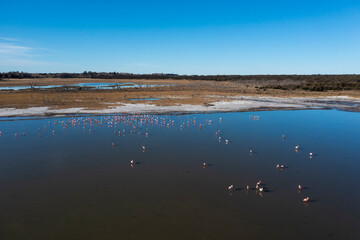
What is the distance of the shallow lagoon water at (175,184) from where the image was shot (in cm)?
816

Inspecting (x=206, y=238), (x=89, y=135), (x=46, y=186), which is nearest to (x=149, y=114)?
(x=89, y=135)

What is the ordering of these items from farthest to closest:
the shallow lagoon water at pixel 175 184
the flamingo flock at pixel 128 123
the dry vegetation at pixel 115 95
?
1. the dry vegetation at pixel 115 95
2. the flamingo flock at pixel 128 123
3. the shallow lagoon water at pixel 175 184

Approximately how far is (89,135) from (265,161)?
12.6 metres

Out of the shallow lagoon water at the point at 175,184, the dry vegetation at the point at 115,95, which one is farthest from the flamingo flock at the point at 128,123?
the dry vegetation at the point at 115,95

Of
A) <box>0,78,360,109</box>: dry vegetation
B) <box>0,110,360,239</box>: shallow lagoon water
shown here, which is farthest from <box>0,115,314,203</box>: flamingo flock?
<box>0,78,360,109</box>: dry vegetation

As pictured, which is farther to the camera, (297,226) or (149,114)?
(149,114)

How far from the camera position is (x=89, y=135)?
1905cm

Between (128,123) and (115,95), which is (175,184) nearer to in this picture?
(128,123)

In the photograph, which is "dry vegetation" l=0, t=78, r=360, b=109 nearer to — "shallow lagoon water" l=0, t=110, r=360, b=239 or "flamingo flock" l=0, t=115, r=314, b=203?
"flamingo flock" l=0, t=115, r=314, b=203

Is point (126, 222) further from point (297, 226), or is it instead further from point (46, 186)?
point (297, 226)

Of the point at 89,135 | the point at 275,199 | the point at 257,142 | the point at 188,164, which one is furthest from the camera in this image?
the point at 89,135

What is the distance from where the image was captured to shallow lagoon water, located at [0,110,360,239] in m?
8.16

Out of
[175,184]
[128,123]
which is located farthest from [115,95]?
[175,184]

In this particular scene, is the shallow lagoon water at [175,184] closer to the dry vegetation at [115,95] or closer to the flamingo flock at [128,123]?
the flamingo flock at [128,123]
